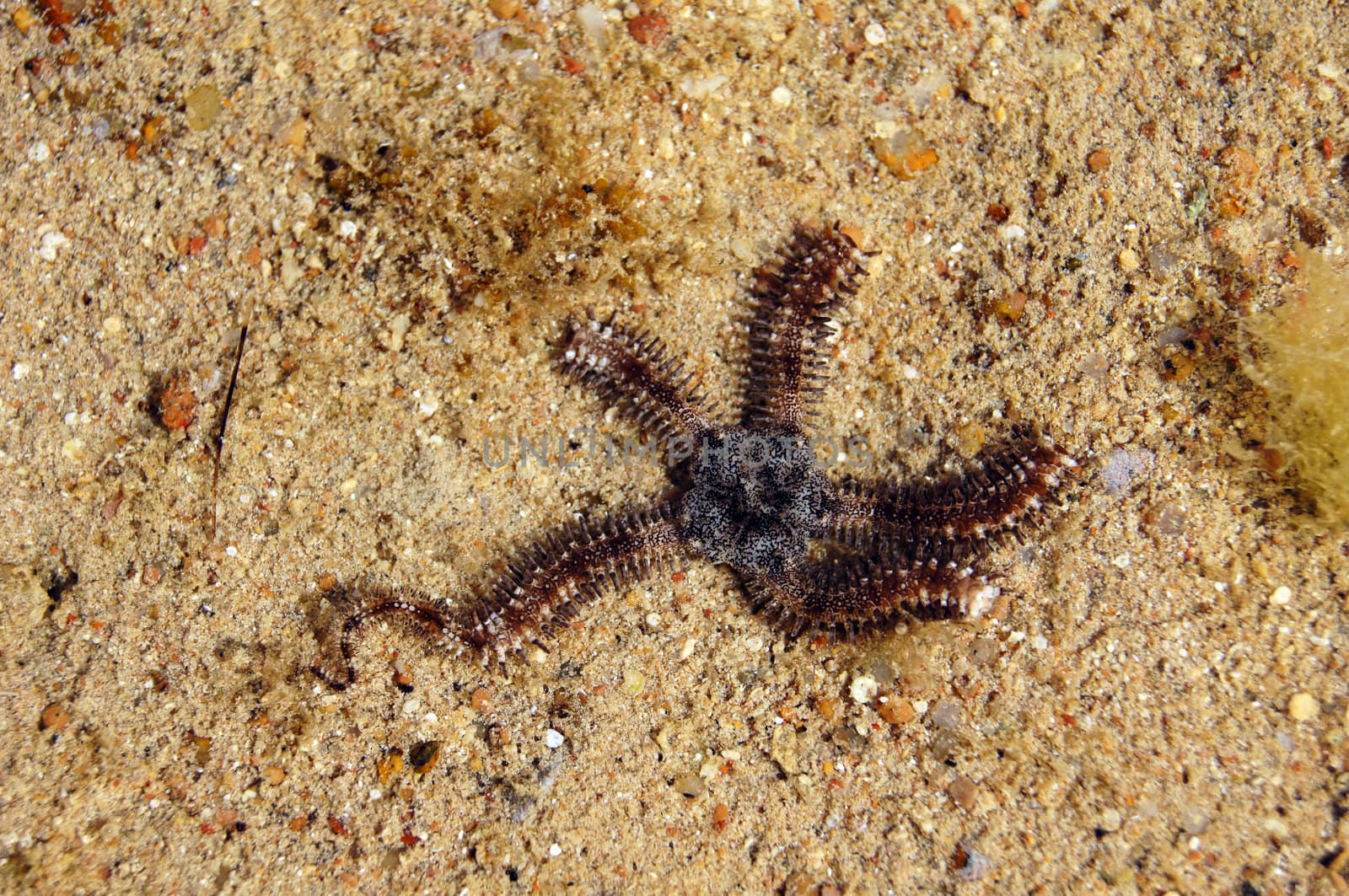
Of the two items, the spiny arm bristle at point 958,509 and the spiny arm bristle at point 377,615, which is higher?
the spiny arm bristle at point 958,509

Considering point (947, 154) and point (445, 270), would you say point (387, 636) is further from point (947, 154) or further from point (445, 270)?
point (947, 154)

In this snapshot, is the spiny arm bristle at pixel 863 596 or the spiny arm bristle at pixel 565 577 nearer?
the spiny arm bristle at pixel 863 596

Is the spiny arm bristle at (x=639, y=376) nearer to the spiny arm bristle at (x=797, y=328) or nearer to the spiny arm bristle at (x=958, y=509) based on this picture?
the spiny arm bristle at (x=797, y=328)

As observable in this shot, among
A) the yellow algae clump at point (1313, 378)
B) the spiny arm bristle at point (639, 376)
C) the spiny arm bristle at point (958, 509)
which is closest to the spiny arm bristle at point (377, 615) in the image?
the spiny arm bristle at point (639, 376)

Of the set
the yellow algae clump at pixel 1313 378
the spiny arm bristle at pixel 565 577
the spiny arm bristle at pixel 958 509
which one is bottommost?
the spiny arm bristle at pixel 565 577

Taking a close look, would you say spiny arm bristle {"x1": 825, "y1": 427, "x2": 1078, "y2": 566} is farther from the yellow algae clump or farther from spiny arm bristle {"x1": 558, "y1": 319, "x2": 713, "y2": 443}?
the yellow algae clump

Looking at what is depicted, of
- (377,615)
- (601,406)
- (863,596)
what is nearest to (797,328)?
(601,406)

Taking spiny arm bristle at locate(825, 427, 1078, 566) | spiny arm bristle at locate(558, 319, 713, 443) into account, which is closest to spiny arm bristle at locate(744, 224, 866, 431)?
spiny arm bristle at locate(558, 319, 713, 443)
